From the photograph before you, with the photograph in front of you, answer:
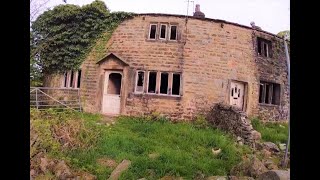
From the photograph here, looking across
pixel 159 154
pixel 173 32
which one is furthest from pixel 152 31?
pixel 159 154

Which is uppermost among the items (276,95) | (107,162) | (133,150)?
(276,95)

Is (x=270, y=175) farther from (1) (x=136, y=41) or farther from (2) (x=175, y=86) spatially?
(1) (x=136, y=41)

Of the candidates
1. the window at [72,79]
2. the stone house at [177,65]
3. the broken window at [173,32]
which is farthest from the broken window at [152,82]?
the window at [72,79]

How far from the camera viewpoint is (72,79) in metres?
7.70

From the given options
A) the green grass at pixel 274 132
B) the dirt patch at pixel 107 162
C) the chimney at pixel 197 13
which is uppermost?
the chimney at pixel 197 13

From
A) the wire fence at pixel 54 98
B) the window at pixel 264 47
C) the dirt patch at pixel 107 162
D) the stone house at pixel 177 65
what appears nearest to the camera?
the dirt patch at pixel 107 162

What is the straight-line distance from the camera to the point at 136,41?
10.8 metres

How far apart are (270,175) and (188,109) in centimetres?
563

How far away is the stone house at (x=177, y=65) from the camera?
10.6 metres

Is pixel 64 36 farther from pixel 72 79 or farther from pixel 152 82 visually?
pixel 152 82

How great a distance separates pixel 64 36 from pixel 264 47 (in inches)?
344

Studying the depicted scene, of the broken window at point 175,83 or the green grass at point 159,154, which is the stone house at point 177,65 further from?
the green grass at point 159,154

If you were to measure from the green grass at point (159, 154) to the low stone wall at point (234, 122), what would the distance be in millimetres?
1227
